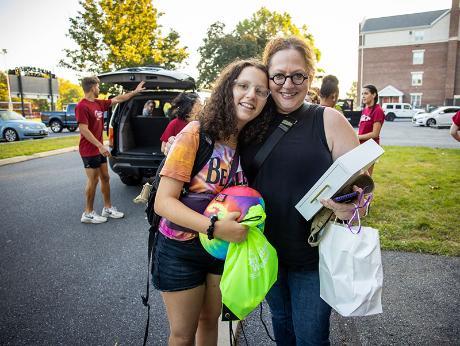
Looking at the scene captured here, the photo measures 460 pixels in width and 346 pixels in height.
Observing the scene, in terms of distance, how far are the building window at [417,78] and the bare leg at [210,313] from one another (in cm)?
5219

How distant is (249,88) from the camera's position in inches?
64.6

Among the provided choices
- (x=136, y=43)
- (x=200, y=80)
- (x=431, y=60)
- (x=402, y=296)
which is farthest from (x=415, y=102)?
(x=402, y=296)

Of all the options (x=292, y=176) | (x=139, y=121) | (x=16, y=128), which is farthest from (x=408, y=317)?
(x=16, y=128)

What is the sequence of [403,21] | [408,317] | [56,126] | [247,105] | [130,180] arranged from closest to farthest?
[247,105], [408,317], [130,180], [56,126], [403,21]

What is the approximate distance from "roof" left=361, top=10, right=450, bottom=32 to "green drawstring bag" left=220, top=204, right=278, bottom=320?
5442 centimetres

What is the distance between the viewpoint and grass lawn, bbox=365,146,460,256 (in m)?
4.05

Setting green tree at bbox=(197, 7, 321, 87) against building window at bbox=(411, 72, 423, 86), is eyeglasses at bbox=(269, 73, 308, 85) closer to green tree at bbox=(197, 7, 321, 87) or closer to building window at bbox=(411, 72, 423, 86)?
green tree at bbox=(197, 7, 321, 87)

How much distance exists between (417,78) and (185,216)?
173ft

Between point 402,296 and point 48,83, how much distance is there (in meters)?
53.4

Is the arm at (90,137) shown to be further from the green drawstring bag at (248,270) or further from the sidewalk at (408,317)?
the green drawstring bag at (248,270)

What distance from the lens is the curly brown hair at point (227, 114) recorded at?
5.20 ft

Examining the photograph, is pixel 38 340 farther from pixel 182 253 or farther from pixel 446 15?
pixel 446 15

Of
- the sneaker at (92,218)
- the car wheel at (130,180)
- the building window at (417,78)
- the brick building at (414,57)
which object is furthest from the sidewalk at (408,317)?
the building window at (417,78)

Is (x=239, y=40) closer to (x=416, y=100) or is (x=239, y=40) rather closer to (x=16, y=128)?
(x=16, y=128)
